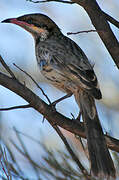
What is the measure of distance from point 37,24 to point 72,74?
1.35 metres

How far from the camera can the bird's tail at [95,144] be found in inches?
165

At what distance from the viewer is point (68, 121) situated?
13.3ft

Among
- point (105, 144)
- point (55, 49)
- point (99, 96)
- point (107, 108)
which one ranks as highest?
point (55, 49)

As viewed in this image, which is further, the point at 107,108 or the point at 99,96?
the point at 107,108

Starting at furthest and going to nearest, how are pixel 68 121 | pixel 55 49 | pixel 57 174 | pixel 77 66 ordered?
pixel 55 49, pixel 77 66, pixel 68 121, pixel 57 174

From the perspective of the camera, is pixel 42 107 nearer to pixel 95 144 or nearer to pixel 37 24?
pixel 95 144

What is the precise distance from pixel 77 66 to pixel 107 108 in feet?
5.71

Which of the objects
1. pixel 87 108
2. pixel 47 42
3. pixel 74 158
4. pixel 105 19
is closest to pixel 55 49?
pixel 47 42

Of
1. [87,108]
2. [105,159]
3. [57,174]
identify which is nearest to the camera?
[57,174]

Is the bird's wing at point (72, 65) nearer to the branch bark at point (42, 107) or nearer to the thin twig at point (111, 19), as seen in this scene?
the branch bark at point (42, 107)

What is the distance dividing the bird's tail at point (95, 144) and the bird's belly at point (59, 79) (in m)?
0.21

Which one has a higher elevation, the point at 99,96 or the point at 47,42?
the point at 47,42

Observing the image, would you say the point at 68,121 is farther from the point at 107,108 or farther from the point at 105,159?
the point at 107,108

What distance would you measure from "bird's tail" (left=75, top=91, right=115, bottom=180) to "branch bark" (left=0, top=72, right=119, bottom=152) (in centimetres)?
17
